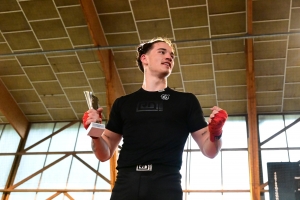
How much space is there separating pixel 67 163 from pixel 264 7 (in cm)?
931

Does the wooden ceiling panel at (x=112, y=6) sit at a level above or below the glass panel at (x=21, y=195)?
above

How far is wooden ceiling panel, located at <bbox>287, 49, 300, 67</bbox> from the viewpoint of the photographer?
11039mm

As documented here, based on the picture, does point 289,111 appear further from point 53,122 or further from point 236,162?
point 53,122

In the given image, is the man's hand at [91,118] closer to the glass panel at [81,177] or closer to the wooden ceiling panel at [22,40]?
the wooden ceiling panel at [22,40]

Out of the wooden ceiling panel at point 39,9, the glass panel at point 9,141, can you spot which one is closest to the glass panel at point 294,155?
the wooden ceiling panel at point 39,9

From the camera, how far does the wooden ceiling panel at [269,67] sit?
37.6 ft

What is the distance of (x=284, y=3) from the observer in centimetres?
1010

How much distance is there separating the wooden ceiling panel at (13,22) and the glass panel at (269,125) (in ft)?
29.7

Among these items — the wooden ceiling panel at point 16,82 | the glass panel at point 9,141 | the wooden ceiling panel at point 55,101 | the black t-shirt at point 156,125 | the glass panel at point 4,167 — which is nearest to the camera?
the black t-shirt at point 156,125

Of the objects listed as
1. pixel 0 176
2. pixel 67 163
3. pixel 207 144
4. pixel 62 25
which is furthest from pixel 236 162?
pixel 207 144

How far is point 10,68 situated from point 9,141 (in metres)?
3.54

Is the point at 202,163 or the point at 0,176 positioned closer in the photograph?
the point at 202,163

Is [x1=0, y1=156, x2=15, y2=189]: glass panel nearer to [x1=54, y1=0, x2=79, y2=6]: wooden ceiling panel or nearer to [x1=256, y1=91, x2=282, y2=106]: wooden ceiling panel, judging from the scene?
[x1=54, y1=0, x2=79, y2=6]: wooden ceiling panel

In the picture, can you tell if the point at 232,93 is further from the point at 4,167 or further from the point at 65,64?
the point at 4,167
